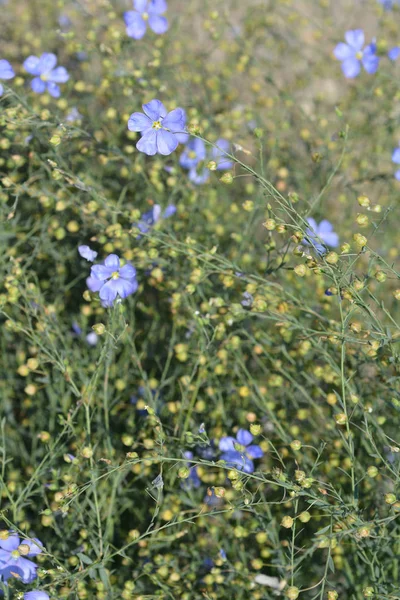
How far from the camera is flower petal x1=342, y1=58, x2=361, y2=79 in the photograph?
304 centimetres

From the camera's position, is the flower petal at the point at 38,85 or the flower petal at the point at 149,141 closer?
the flower petal at the point at 149,141

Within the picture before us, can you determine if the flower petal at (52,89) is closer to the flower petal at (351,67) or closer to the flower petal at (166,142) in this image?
the flower petal at (166,142)

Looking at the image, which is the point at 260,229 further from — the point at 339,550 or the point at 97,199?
the point at 339,550

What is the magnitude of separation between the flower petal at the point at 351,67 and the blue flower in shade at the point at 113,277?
1474mm

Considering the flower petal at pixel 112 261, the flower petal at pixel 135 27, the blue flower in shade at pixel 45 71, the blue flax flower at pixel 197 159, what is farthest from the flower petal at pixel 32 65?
the flower petal at pixel 112 261

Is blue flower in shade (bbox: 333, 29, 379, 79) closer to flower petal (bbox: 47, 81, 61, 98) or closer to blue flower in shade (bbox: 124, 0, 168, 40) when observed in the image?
blue flower in shade (bbox: 124, 0, 168, 40)

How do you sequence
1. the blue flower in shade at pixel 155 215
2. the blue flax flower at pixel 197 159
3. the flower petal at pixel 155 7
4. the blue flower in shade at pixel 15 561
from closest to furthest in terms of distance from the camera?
the blue flower in shade at pixel 15 561, the blue flower in shade at pixel 155 215, the blue flax flower at pixel 197 159, the flower petal at pixel 155 7

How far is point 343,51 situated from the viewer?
306cm

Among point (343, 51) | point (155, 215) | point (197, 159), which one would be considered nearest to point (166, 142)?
point (155, 215)

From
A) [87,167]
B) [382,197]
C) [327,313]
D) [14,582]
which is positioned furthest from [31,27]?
[14,582]

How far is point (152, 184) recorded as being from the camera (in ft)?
9.30

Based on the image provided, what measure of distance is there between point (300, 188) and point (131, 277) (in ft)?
3.79

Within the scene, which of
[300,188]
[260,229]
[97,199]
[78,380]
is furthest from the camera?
[260,229]

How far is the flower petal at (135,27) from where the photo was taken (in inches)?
111
